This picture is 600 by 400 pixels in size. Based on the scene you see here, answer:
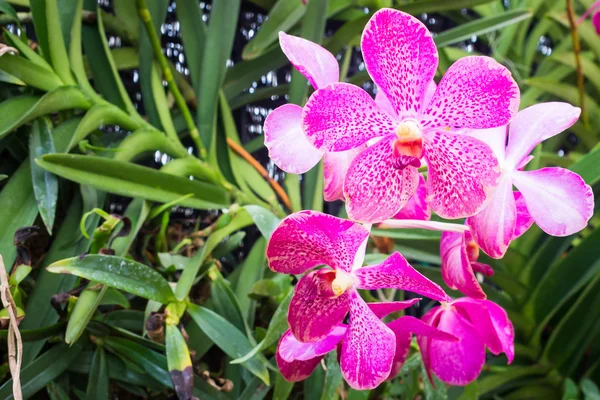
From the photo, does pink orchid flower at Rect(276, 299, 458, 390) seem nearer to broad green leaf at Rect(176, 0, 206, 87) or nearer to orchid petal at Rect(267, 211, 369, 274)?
orchid petal at Rect(267, 211, 369, 274)

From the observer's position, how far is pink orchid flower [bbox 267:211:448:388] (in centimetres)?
27

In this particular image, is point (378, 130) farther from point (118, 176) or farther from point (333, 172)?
point (118, 176)

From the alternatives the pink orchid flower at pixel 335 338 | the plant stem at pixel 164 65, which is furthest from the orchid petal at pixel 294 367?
the plant stem at pixel 164 65

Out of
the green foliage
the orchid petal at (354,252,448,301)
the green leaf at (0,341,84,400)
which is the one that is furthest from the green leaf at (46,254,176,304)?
the orchid petal at (354,252,448,301)

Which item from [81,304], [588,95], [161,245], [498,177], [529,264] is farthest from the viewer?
[588,95]

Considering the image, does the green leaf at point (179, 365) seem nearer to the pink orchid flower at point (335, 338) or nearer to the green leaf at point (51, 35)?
the pink orchid flower at point (335, 338)

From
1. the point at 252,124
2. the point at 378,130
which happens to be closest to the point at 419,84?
the point at 378,130

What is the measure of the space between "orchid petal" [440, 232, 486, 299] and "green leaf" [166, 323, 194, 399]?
20 cm

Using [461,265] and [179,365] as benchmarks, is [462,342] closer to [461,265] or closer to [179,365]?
[461,265]

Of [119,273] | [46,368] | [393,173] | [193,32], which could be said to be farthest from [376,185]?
[193,32]

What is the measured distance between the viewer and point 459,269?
1.00ft

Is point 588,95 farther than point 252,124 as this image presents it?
Yes

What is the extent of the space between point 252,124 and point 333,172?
480 mm

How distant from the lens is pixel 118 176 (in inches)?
19.0
